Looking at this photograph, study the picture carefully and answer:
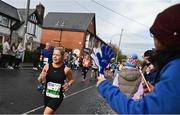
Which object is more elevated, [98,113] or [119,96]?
[119,96]

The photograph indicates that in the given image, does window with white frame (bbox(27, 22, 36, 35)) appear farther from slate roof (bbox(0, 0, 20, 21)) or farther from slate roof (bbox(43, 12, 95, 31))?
slate roof (bbox(43, 12, 95, 31))

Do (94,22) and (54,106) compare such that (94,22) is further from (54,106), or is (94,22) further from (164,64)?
(164,64)

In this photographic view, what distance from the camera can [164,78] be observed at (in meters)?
1.89

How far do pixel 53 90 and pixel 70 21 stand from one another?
5401 cm

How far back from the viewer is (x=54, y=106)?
6461 mm

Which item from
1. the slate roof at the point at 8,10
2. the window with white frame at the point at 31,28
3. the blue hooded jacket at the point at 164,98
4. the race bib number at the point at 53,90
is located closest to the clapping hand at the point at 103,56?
the blue hooded jacket at the point at 164,98

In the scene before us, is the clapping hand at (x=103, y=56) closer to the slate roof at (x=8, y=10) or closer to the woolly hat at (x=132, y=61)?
the woolly hat at (x=132, y=61)

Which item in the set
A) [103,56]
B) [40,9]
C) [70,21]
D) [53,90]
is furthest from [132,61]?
[70,21]

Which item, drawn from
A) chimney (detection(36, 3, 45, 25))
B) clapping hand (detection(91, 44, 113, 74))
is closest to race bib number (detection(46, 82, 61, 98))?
clapping hand (detection(91, 44, 113, 74))

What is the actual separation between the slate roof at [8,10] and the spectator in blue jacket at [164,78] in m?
39.9

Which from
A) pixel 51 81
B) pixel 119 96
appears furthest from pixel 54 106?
pixel 119 96

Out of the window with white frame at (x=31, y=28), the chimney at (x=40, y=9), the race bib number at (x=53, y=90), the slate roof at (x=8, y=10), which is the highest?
the chimney at (x=40, y=9)

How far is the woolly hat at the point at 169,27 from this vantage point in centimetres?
192

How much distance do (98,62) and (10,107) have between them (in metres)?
6.56
